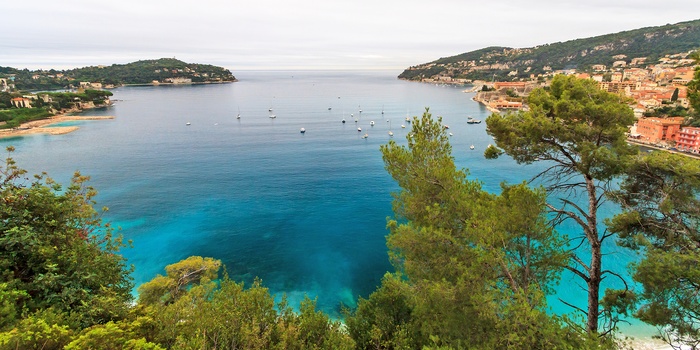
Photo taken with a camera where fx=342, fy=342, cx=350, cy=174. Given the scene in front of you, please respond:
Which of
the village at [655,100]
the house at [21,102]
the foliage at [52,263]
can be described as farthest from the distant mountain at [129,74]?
the foliage at [52,263]

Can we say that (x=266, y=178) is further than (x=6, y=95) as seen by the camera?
No

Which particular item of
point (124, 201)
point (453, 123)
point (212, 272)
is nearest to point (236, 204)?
point (124, 201)

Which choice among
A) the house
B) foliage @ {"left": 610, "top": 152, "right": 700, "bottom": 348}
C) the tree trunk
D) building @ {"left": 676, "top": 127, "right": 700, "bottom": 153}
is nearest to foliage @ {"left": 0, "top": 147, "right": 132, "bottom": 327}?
the tree trunk

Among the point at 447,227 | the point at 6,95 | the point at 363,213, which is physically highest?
the point at 6,95

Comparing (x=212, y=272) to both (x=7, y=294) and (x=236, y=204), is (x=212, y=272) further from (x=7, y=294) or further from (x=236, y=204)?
(x=236, y=204)

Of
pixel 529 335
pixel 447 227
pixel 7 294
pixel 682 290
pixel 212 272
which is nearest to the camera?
pixel 529 335

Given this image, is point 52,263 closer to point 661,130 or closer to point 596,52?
point 661,130
